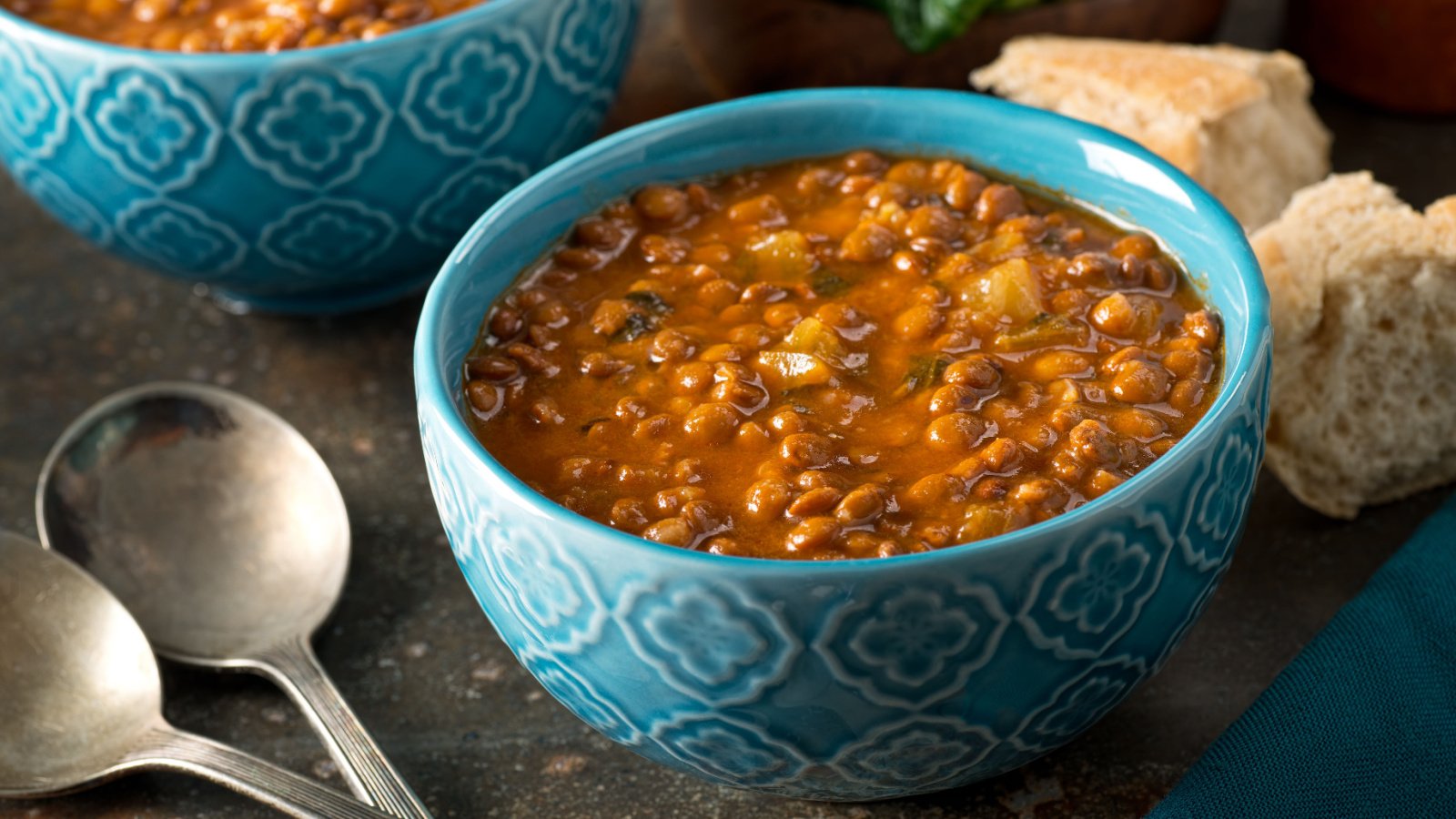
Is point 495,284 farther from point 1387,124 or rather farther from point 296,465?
point 1387,124

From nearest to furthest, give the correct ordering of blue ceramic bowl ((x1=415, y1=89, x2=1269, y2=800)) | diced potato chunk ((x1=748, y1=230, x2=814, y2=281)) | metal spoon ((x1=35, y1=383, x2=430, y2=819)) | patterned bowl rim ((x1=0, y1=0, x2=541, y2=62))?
blue ceramic bowl ((x1=415, y1=89, x2=1269, y2=800)), diced potato chunk ((x1=748, y1=230, x2=814, y2=281)), metal spoon ((x1=35, y1=383, x2=430, y2=819)), patterned bowl rim ((x1=0, y1=0, x2=541, y2=62))

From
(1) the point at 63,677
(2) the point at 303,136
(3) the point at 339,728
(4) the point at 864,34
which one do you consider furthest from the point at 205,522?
(4) the point at 864,34

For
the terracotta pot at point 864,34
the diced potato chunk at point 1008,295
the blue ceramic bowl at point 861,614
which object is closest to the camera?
the blue ceramic bowl at point 861,614

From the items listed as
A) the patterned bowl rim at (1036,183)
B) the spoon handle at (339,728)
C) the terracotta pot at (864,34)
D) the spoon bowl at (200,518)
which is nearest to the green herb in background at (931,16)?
the terracotta pot at (864,34)

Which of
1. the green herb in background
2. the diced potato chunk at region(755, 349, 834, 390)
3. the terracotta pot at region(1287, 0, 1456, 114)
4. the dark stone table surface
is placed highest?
the diced potato chunk at region(755, 349, 834, 390)

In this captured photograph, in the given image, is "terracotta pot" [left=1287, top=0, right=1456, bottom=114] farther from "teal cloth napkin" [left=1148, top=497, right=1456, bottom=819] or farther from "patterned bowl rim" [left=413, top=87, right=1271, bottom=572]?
"teal cloth napkin" [left=1148, top=497, right=1456, bottom=819]

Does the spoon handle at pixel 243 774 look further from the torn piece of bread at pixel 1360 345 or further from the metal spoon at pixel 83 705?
the torn piece of bread at pixel 1360 345

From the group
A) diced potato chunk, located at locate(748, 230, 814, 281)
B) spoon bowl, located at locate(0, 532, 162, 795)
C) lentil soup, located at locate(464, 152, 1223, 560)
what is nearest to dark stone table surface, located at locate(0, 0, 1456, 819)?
spoon bowl, located at locate(0, 532, 162, 795)
